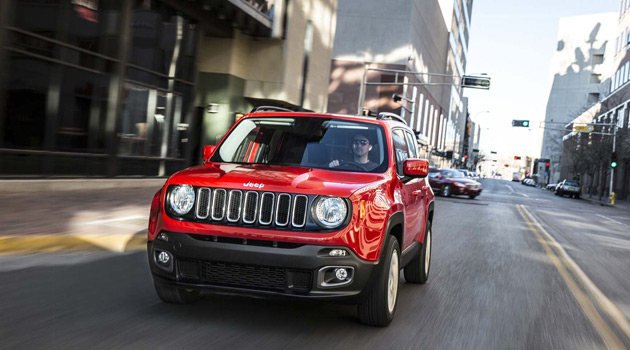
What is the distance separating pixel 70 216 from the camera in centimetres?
970

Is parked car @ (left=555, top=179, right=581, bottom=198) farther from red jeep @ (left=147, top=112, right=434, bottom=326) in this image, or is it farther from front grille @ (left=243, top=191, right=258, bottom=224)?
front grille @ (left=243, top=191, right=258, bottom=224)

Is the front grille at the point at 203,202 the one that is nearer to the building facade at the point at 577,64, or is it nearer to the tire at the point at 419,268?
the tire at the point at 419,268

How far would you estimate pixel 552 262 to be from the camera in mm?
9961

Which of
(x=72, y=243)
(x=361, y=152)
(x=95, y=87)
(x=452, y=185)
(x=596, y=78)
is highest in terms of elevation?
(x=596, y=78)

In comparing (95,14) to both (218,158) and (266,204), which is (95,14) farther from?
(266,204)

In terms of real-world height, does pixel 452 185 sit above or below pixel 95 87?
below

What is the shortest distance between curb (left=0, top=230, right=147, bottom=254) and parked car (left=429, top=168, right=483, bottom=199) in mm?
23281

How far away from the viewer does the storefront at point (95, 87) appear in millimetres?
12758

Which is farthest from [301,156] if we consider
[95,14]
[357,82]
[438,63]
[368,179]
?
[438,63]

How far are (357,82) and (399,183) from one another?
51.9 meters

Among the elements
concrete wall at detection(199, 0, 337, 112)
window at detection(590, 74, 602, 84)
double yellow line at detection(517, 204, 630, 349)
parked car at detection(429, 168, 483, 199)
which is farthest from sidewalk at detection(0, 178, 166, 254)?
window at detection(590, 74, 602, 84)

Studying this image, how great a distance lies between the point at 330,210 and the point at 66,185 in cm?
1090

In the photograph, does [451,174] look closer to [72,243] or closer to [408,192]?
Answer: [72,243]

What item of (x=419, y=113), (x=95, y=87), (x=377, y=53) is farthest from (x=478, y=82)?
(x=419, y=113)
